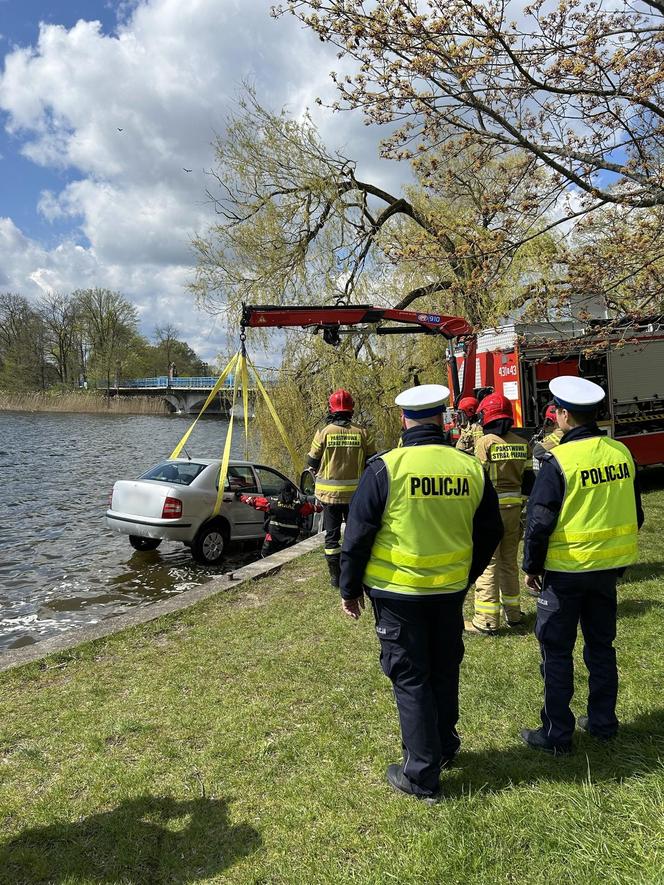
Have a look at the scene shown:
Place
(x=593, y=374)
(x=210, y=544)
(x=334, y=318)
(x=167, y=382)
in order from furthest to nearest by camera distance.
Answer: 1. (x=167, y=382)
2. (x=593, y=374)
3. (x=210, y=544)
4. (x=334, y=318)

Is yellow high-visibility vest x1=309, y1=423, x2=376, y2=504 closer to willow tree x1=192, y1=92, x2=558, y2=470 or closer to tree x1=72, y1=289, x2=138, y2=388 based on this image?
willow tree x1=192, y1=92, x2=558, y2=470

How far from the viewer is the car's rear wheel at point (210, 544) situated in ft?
31.6

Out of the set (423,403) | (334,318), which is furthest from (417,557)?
(334,318)

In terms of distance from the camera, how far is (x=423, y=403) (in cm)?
304

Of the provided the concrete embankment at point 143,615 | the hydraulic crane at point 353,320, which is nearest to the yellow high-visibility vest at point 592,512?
the concrete embankment at point 143,615

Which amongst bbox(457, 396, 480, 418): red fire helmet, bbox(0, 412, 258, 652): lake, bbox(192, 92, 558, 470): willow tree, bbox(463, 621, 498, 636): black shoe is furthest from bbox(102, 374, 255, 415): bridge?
bbox(463, 621, 498, 636): black shoe

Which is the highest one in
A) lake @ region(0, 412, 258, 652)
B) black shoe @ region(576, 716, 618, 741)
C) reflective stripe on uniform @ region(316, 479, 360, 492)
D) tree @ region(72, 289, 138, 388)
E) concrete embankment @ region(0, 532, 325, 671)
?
tree @ region(72, 289, 138, 388)

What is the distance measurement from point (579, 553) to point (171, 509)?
23.3 ft

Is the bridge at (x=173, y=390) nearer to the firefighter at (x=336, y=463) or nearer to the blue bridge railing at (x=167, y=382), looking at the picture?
the blue bridge railing at (x=167, y=382)

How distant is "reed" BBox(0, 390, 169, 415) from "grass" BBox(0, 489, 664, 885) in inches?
2062

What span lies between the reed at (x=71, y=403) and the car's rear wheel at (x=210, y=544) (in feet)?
156

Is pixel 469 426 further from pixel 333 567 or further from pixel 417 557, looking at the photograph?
pixel 417 557

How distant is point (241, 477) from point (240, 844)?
8.07 m

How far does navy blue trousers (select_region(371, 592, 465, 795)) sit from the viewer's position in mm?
2869
